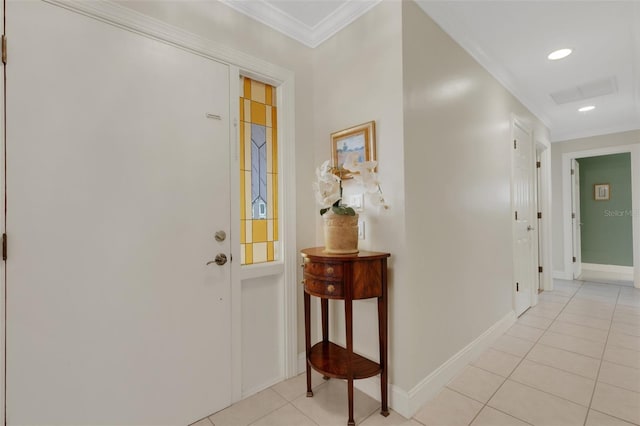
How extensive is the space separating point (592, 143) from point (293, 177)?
543cm

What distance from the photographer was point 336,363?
5.74ft

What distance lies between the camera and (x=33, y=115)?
1.23 meters

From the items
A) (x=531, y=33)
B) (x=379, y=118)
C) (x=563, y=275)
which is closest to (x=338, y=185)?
(x=379, y=118)

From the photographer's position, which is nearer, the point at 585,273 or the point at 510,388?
the point at 510,388

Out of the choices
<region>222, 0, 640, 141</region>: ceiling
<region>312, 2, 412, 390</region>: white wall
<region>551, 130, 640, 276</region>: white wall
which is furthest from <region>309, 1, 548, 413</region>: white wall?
<region>551, 130, 640, 276</region>: white wall

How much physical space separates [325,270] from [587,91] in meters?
3.85

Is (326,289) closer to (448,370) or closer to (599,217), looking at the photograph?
(448,370)

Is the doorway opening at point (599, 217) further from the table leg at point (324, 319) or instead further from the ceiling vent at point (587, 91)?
the table leg at point (324, 319)

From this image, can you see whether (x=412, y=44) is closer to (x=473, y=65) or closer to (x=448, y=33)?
(x=448, y=33)

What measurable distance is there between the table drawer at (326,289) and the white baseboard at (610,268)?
22.0 ft

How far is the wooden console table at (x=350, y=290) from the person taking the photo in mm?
1563

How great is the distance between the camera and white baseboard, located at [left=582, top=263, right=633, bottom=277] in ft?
17.6

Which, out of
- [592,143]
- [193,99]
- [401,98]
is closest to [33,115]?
[193,99]

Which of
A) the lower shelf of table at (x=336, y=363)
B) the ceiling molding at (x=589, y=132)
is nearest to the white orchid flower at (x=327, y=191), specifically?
the lower shelf of table at (x=336, y=363)
